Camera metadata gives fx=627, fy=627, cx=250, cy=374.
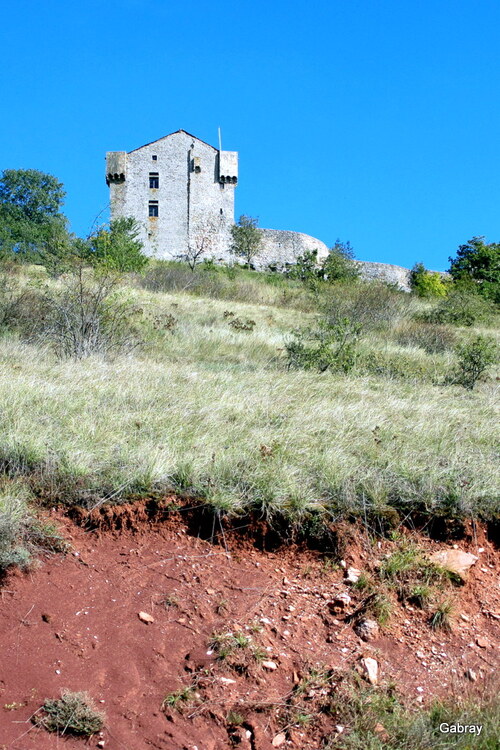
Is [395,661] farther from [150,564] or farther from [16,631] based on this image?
[16,631]

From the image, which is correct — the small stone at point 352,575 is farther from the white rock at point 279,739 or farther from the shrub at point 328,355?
the shrub at point 328,355

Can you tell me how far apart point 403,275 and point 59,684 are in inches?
1853

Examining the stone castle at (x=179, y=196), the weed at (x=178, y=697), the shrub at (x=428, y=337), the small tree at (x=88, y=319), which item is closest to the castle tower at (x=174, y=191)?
the stone castle at (x=179, y=196)

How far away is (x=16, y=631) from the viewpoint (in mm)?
3100

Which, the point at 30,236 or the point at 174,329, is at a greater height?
the point at 30,236

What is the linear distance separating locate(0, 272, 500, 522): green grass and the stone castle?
43.5 meters

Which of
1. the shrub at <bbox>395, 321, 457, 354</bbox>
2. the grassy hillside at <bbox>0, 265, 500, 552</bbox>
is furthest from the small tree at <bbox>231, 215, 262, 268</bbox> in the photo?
the grassy hillside at <bbox>0, 265, 500, 552</bbox>

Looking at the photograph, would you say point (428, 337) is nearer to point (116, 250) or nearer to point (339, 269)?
point (116, 250)

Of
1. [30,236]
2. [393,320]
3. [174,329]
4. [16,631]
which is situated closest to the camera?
[16,631]

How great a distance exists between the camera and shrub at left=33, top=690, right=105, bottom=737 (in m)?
2.62

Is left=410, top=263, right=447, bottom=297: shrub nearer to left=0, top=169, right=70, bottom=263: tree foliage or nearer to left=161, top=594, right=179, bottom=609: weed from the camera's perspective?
left=0, top=169, right=70, bottom=263: tree foliage

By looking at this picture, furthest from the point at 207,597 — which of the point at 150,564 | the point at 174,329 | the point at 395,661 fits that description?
the point at 174,329

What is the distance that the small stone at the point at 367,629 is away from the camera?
131 inches

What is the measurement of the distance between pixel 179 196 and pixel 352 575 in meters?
49.8
